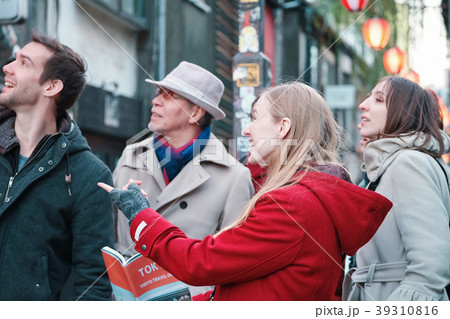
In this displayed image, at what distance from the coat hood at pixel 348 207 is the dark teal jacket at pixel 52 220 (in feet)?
4.28

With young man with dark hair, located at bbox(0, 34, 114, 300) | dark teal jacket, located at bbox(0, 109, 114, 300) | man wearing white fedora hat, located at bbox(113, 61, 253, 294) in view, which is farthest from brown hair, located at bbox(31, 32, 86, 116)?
man wearing white fedora hat, located at bbox(113, 61, 253, 294)

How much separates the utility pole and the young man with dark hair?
2105mm

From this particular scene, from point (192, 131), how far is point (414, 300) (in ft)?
6.41

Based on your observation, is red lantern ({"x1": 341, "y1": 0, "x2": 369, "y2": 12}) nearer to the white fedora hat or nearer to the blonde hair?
the white fedora hat

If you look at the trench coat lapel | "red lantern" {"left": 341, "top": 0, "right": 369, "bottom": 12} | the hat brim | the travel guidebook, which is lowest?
the travel guidebook

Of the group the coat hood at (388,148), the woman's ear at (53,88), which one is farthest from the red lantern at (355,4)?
the woman's ear at (53,88)

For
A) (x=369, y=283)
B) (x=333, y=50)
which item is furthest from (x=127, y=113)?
(x=333, y=50)

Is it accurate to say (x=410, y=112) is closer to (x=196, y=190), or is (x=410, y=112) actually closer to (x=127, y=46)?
(x=196, y=190)

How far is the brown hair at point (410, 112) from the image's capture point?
3.15 meters

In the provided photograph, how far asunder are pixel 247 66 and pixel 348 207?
3.21 m

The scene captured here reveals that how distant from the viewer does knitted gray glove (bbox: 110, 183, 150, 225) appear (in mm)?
2352

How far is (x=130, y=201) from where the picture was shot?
237 centimetres

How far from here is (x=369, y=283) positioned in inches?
117

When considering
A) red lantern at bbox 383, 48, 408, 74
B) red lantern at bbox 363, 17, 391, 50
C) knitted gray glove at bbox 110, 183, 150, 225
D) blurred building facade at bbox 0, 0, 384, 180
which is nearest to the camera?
knitted gray glove at bbox 110, 183, 150, 225
